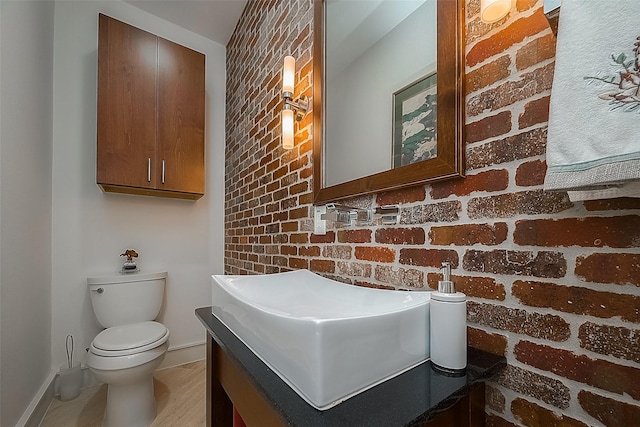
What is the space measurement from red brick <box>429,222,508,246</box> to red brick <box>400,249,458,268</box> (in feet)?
0.09

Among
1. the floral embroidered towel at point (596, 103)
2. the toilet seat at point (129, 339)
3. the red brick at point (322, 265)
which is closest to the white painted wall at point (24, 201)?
the toilet seat at point (129, 339)

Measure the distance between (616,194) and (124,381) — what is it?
77.1 inches

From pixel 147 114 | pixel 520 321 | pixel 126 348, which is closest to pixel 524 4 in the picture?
pixel 520 321

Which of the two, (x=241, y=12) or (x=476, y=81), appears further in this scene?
(x=241, y=12)

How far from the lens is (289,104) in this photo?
137 centimetres

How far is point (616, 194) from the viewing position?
1.43 ft

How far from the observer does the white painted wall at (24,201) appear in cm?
122

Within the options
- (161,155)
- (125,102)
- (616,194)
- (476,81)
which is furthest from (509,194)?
(125,102)

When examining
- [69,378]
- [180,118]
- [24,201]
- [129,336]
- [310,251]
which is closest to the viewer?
[310,251]

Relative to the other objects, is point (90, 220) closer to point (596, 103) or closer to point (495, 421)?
point (495, 421)

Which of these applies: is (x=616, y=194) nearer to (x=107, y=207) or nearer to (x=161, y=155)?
(x=161, y=155)

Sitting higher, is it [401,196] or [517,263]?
[401,196]

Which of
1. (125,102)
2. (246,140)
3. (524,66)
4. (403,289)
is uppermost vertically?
(125,102)

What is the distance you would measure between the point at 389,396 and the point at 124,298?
198 cm
